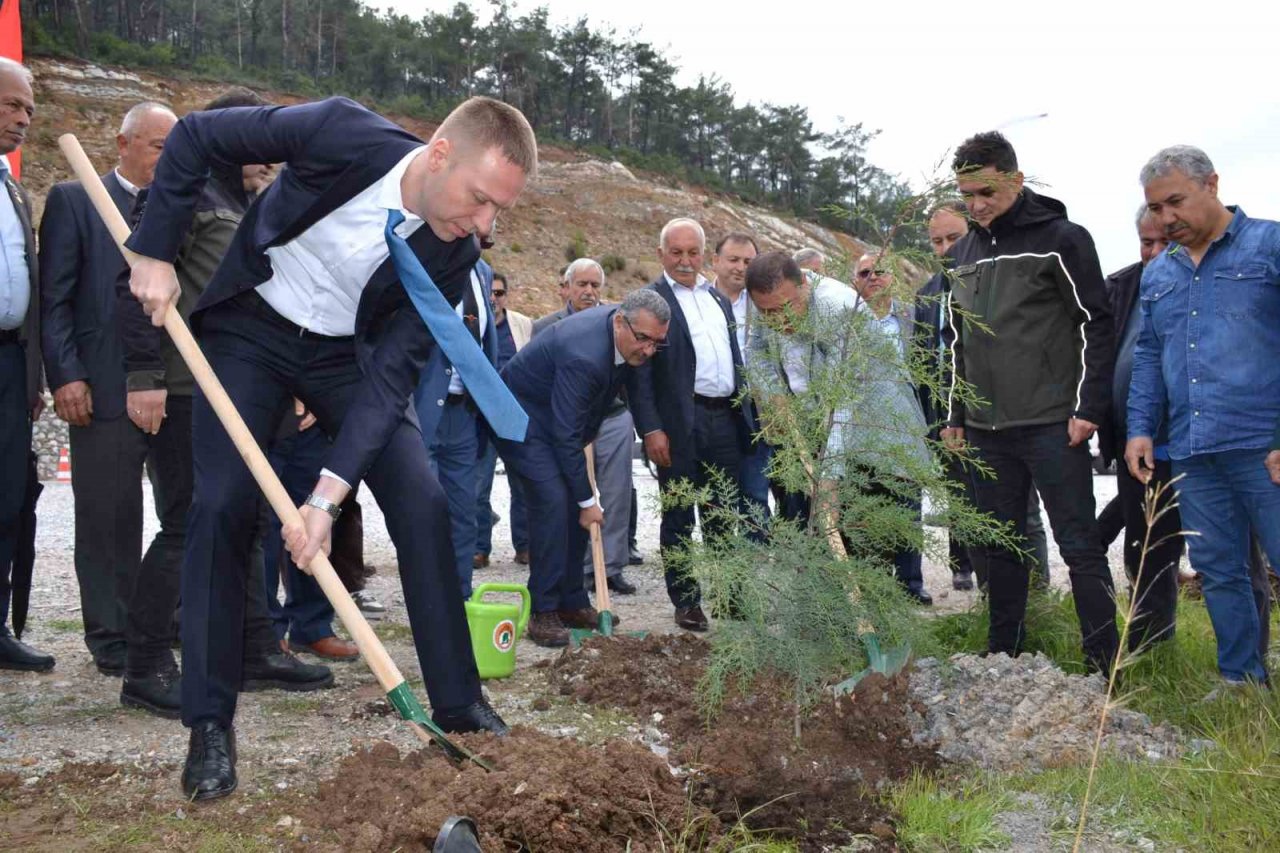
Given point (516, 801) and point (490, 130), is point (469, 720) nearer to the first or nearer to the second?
point (516, 801)

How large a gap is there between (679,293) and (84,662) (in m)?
3.58

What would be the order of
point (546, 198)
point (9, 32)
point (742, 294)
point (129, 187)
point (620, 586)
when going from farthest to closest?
point (546, 198)
point (620, 586)
point (742, 294)
point (9, 32)
point (129, 187)

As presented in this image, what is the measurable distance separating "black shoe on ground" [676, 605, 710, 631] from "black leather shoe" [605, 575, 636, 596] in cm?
125

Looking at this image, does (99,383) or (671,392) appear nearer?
(99,383)

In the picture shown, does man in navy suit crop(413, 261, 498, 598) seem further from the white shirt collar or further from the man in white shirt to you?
the white shirt collar

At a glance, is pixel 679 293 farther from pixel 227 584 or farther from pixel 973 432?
pixel 227 584

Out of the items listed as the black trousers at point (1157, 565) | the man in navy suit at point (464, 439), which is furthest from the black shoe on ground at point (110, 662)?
the black trousers at point (1157, 565)

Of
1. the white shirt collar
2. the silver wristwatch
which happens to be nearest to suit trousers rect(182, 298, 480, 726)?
the silver wristwatch

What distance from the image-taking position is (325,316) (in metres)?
3.11

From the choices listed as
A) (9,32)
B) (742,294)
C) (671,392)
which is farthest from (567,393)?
(9,32)

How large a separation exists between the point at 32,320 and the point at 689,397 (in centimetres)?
310

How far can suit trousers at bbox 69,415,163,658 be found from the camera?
13.7 feet

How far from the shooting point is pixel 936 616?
5.27 m

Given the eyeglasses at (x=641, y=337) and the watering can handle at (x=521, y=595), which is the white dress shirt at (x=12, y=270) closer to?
the watering can handle at (x=521, y=595)
